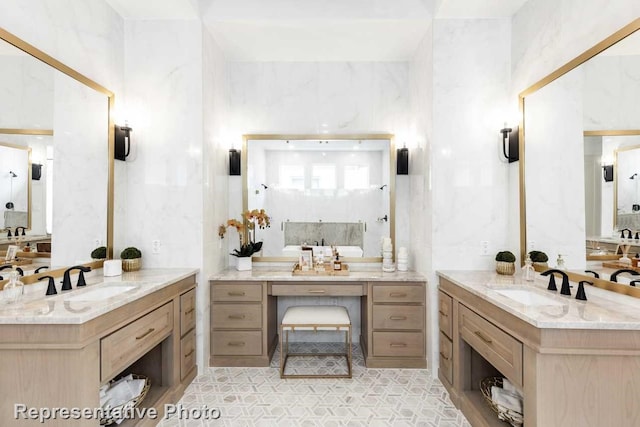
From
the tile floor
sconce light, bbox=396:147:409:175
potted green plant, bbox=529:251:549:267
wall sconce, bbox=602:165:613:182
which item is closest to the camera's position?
wall sconce, bbox=602:165:613:182

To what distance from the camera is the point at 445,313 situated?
2479 mm

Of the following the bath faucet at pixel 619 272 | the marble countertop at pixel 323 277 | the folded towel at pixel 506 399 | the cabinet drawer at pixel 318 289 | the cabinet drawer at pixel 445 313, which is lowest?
the folded towel at pixel 506 399

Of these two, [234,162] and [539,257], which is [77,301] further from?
[539,257]

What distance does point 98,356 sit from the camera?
1.52 metres

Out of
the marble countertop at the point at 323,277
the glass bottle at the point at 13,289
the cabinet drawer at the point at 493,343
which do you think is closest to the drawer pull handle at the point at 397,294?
the marble countertop at the point at 323,277

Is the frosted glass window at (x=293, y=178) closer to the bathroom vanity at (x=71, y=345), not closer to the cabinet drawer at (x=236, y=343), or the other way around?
the cabinet drawer at (x=236, y=343)

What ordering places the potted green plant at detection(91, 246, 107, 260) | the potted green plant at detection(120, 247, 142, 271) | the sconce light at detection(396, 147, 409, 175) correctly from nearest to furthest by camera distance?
the potted green plant at detection(91, 246, 107, 260) → the potted green plant at detection(120, 247, 142, 271) → the sconce light at detection(396, 147, 409, 175)

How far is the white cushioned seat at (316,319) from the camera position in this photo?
257cm

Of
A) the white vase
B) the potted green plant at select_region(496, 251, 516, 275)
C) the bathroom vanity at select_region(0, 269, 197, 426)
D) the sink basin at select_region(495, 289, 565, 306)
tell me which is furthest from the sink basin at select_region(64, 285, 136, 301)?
the potted green plant at select_region(496, 251, 516, 275)

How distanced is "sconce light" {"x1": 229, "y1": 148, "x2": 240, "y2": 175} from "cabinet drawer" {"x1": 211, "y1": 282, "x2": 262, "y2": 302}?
121 cm

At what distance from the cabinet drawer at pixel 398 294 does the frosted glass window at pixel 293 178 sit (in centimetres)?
134

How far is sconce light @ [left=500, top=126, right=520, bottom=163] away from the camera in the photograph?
2.54 m

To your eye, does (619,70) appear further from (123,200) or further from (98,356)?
(123,200)

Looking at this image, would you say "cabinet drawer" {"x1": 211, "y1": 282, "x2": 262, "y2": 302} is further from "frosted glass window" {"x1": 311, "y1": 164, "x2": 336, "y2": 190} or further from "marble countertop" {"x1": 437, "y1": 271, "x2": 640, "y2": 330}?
"marble countertop" {"x1": 437, "y1": 271, "x2": 640, "y2": 330}
